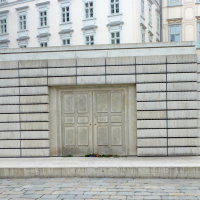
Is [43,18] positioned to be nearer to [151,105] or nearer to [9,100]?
[9,100]

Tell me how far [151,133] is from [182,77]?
1.76 m

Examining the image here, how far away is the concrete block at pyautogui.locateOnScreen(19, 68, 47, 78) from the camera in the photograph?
9.27 metres

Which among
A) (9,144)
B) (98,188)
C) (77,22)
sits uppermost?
(77,22)

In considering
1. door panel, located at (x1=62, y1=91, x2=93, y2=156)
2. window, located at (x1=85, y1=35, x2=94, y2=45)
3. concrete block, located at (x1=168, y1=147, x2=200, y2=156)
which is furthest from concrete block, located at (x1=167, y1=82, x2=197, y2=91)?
window, located at (x1=85, y1=35, x2=94, y2=45)

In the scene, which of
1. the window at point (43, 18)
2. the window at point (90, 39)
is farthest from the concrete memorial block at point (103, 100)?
the window at point (43, 18)

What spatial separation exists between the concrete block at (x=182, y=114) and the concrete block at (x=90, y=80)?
2.07m

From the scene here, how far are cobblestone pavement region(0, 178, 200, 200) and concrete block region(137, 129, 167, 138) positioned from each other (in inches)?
81.9

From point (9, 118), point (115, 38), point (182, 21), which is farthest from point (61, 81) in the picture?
point (182, 21)

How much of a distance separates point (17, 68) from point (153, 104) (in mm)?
4037

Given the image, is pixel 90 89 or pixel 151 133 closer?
pixel 151 133

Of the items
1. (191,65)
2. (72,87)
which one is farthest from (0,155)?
(191,65)

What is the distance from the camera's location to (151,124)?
896 centimetres

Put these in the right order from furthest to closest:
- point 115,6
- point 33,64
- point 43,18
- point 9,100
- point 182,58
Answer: point 43,18
point 115,6
point 9,100
point 33,64
point 182,58

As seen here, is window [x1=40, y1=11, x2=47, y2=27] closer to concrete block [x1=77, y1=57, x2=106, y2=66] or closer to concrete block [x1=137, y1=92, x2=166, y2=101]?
concrete block [x1=77, y1=57, x2=106, y2=66]
